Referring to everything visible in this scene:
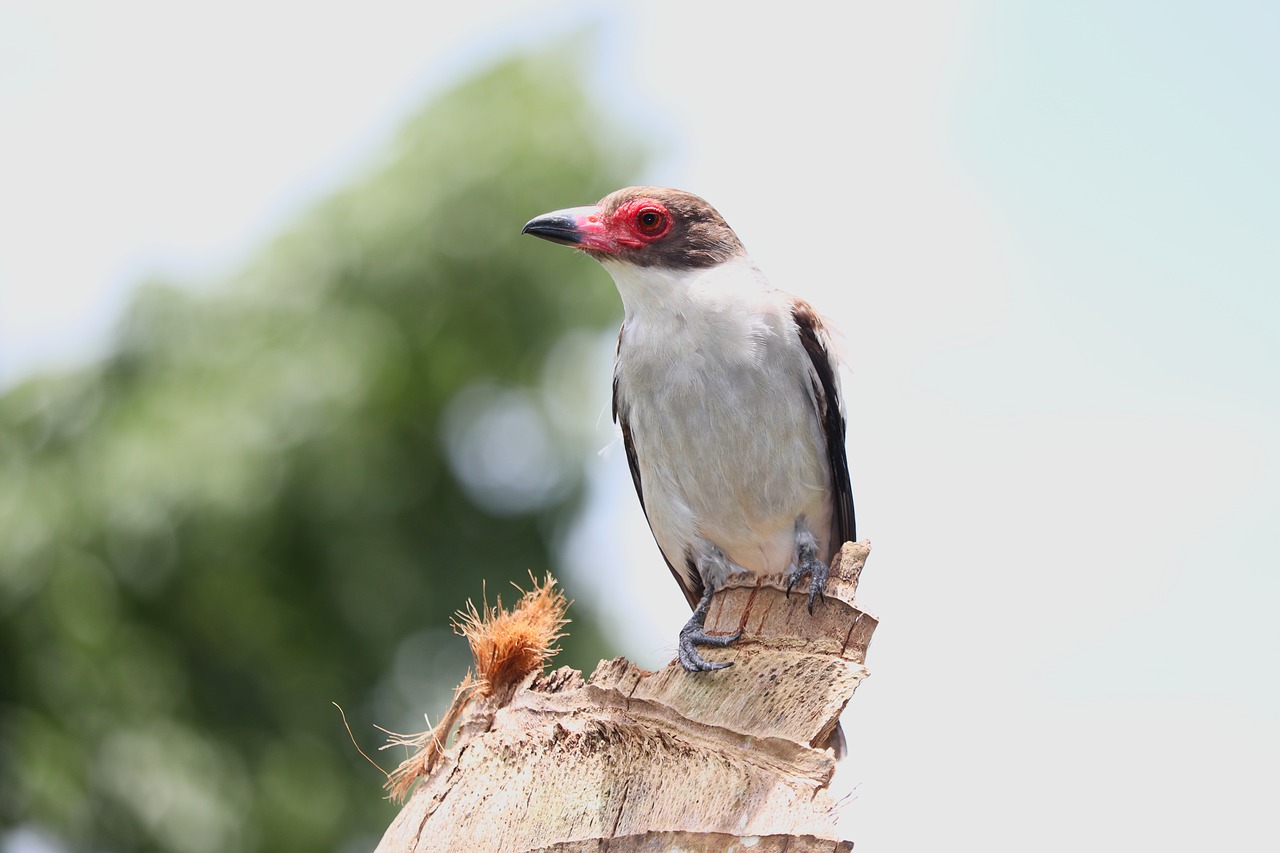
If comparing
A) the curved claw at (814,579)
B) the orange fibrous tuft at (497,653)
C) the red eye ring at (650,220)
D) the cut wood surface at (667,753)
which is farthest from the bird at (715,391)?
the orange fibrous tuft at (497,653)

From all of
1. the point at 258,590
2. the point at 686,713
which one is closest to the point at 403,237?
the point at 258,590

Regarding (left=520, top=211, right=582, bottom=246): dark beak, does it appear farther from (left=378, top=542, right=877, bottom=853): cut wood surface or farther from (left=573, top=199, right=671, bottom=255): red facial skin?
(left=378, top=542, right=877, bottom=853): cut wood surface

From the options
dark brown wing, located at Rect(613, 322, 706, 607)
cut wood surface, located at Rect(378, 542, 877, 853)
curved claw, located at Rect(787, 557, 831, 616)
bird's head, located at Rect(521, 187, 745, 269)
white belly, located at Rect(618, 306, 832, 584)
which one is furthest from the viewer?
dark brown wing, located at Rect(613, 322, 706, 607)

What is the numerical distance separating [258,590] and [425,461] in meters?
2.39

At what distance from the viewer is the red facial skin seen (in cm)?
507

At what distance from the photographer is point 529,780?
3330 millimetres

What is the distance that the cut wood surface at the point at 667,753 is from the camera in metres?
3.04

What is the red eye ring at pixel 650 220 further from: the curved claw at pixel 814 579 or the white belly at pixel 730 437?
the curved claw at pixel 814 579

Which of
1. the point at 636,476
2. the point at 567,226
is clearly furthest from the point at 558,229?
the point at 636,476

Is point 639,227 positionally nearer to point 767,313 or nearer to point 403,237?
point 767,313

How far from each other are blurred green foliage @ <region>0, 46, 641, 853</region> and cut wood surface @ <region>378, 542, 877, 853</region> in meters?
9.70

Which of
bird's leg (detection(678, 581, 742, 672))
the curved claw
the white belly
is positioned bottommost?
bird's leg (detection(678, 581, 742, 672))

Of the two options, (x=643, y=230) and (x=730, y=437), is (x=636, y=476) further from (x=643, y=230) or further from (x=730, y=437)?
(x=643, y=230)

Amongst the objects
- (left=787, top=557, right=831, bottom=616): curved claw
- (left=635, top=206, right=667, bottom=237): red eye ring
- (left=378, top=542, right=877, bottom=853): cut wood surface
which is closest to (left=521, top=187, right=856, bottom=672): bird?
(left=635, top=206, right=667, bottom=237): red eye ring
